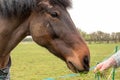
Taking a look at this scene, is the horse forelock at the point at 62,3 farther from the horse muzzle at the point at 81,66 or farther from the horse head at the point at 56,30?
the horse muzzle at the point at 81,66

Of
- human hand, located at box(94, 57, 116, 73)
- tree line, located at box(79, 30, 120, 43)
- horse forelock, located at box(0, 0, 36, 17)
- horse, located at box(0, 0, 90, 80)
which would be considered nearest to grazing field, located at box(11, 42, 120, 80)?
human hand, located at box(94, 57, 116, 73)

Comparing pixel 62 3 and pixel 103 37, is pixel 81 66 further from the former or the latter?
pixel 103 37

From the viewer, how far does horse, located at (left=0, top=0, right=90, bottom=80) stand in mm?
2994

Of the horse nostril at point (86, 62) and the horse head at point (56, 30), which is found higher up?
the horse head at point (56, 30)

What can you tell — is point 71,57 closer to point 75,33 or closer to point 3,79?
point 75,33

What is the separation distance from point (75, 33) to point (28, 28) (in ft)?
1.60

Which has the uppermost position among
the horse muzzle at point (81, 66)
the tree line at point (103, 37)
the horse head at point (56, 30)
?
the horse head at point (56, 30)

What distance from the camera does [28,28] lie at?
123 inches

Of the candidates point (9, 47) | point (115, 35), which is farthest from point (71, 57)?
point (115, 35)

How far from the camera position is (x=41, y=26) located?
3061mm

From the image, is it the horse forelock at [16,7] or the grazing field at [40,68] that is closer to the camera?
the horse forelock at [16,7]

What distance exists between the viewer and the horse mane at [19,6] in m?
2.98

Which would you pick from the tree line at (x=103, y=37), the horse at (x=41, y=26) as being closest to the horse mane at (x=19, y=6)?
the horse at (x=41, y=26)

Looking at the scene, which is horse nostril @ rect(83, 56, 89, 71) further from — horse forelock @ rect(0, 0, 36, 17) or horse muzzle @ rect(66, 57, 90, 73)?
horse forelock @ rect(0, 0, 36, 17)
